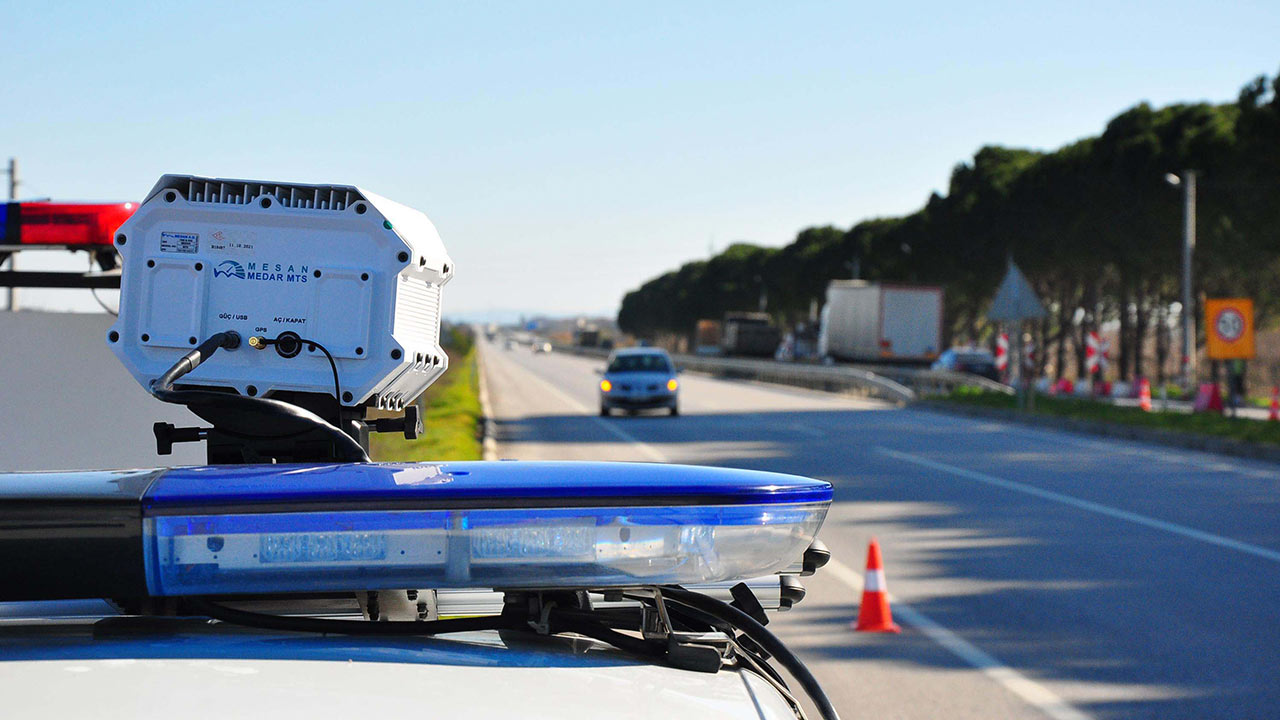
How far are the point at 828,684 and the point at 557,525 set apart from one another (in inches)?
215

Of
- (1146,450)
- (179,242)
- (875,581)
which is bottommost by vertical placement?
(1146,450)

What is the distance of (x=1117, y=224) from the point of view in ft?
179

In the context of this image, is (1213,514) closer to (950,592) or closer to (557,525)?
(950,592)

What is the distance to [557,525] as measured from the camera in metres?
1.64

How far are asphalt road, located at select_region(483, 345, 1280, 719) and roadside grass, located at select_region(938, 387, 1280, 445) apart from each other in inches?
66.7

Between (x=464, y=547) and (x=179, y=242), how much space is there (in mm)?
1300

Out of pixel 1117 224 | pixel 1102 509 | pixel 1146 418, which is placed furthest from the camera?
pixel 1117 224

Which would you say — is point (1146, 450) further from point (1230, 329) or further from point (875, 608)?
point (875, 608)

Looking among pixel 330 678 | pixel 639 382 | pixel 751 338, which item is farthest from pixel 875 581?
pixel 751 338

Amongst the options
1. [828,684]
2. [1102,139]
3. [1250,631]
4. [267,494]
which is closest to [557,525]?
[267,494]

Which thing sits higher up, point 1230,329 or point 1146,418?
point 1230,329

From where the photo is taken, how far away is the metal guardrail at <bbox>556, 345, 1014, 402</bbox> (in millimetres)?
40062

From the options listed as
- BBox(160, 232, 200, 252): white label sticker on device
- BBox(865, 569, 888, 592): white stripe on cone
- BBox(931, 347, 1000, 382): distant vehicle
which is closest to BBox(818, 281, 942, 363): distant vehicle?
BBox(931, 347, 1000, 382): distant vehicle

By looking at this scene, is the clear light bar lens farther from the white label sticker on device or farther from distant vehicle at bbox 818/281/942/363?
distant vehicle at bbox 818/281/942/363
